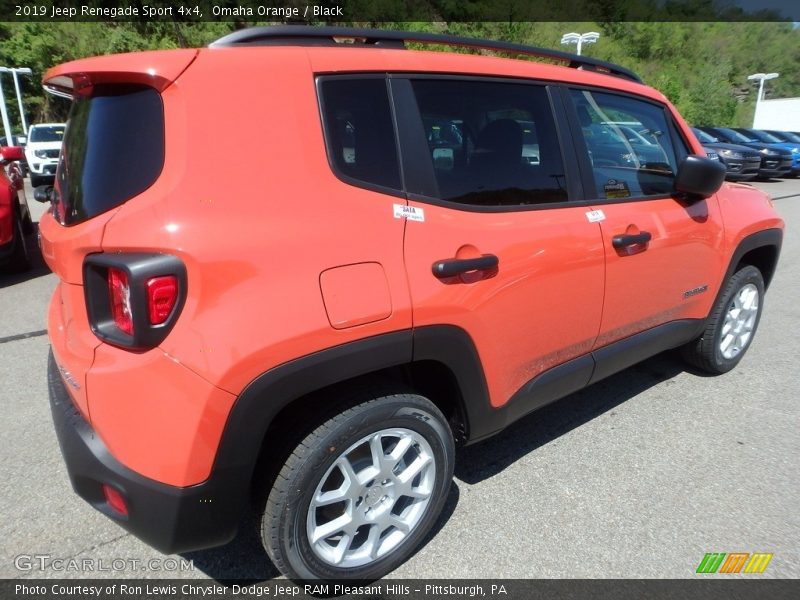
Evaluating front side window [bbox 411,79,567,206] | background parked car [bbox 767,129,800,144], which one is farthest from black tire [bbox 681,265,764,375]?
background parked car [bbox 767,129,800,144]

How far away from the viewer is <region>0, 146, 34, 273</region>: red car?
5.95m

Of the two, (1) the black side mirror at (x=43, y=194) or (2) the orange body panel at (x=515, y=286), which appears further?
(1) the black side mirror at (x=43, y=194)

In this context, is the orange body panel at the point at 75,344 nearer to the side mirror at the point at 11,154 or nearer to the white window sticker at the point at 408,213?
the white window sticker at the point at 408,213

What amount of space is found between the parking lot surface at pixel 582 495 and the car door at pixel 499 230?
491mm

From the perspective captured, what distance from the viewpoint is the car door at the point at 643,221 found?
2.59 meters

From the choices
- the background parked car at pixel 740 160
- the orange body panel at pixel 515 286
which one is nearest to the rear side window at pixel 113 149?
the orange body panel at pixel 515 286

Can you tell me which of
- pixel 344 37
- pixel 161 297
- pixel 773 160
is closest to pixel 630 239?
pixel 344 37

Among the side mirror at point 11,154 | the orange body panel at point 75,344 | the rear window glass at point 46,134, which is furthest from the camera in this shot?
the rear window glass at point 46,134

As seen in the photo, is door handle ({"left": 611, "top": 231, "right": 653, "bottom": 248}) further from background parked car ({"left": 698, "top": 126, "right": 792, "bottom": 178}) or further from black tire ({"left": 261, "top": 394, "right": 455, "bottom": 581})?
background parked car ({"left": 698, "top": 126, "right": 792, "bottom": 178})

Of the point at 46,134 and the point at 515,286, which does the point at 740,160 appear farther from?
the point at 46,134

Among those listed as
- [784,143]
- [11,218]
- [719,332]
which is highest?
[784,143]

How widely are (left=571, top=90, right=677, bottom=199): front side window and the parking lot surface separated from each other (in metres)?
Result: 1.30

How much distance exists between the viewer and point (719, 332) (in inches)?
140

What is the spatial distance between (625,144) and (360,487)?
2.19 metres
